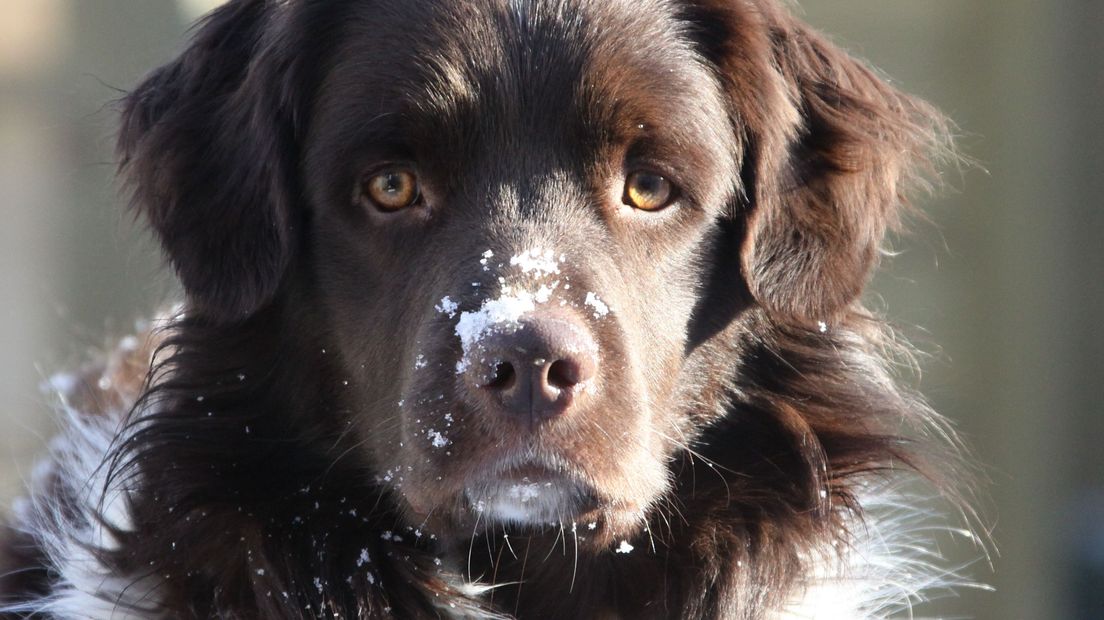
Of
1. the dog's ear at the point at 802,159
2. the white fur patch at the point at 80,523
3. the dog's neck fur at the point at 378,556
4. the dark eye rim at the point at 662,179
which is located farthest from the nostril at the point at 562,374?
the white fur patch at the point at 80,523

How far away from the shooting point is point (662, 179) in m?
2.85

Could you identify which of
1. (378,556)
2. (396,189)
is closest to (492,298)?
(396,189)

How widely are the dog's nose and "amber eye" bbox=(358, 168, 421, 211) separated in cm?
53

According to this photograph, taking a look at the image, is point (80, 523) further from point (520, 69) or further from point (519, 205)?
point (520, 69)

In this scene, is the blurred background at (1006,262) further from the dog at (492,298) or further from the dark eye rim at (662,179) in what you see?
the dark eye rim at (662,179)

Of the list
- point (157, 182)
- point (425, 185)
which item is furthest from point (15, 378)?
point (425, 185)

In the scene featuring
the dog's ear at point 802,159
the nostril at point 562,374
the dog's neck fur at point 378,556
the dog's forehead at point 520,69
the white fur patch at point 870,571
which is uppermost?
the dog's forehead at point 520,69

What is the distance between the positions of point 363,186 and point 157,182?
56cm

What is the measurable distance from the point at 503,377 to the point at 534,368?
0.07 meters

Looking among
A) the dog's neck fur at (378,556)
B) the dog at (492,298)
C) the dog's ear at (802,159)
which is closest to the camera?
the dog at (492,298)

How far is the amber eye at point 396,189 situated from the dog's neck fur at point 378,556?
0.60 m

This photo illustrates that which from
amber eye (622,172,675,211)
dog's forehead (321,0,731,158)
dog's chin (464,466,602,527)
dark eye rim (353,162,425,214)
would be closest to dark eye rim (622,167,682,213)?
amber eye (622,172,675,211)

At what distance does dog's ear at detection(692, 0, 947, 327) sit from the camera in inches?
118

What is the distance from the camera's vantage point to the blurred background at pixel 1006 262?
294 inches
